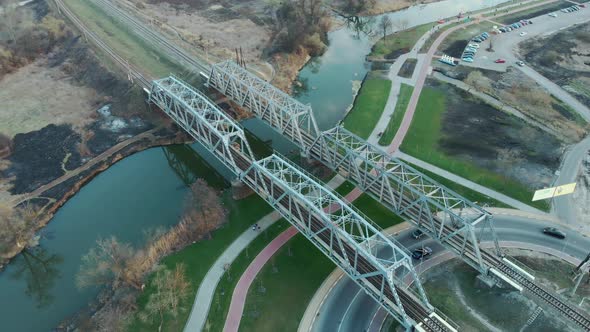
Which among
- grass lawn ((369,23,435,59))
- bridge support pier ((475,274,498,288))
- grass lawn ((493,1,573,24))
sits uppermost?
grass lawn ((493,1,573,24))

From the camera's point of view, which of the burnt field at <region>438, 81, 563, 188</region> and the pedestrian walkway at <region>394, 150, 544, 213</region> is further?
the burnt field at <region>438, 81, 563, 188</region>

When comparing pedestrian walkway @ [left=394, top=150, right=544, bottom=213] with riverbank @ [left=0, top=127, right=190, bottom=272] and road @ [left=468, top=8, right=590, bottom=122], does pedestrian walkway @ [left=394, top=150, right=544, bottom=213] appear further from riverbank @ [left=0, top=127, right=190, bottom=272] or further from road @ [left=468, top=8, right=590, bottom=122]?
riverbank @ [left=0, top=127, right=190, bottom=272]

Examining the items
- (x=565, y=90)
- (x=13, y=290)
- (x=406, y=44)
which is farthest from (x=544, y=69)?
(x=13, y=290)

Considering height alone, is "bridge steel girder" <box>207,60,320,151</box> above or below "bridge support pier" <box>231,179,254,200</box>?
above

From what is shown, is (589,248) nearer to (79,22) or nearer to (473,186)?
(473,186)

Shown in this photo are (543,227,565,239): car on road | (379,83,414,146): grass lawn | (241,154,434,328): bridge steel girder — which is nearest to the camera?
(241,154,434,328): bridge steel girder

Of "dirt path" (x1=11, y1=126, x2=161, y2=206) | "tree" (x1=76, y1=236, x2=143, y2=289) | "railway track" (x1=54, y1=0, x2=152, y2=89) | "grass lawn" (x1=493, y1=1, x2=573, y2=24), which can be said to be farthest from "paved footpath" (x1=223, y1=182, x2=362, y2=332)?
"grass lawn" (x1=493, y1=1, x2=573, y2=24)
